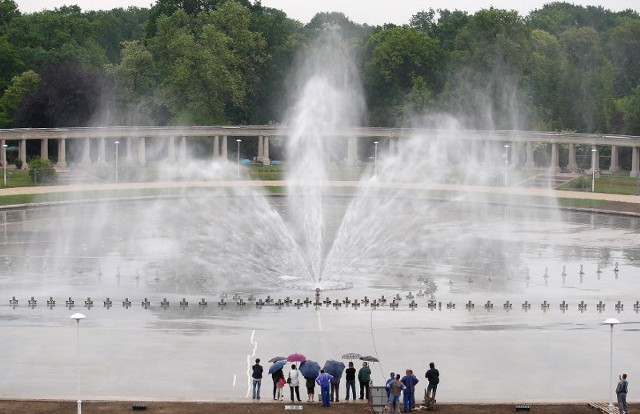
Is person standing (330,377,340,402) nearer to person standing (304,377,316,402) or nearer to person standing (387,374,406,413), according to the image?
person standing (304,377,316,402)

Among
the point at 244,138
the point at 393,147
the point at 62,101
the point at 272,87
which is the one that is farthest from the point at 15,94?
the point at 393,147

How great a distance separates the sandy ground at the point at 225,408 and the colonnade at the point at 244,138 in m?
114

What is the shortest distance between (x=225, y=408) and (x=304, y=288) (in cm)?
2891

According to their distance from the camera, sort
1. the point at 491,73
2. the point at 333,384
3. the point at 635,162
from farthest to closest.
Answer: the point at 491,73
the point at 635,162
the point at 333,384

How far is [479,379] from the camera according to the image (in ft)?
195

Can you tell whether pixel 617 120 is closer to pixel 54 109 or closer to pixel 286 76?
pixel 286 76

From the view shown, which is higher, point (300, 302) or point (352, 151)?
point (352, 151)

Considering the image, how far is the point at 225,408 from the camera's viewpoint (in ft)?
176

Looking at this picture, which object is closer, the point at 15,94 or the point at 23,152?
the point at 23,152

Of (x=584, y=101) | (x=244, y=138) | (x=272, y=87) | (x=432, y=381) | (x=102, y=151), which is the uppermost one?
(x=272, y=87)

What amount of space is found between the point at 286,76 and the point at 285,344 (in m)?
129

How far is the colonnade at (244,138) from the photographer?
555 ft

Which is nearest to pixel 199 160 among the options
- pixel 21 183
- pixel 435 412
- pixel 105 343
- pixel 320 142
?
pixel 320 142

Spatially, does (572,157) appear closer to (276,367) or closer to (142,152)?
(142,152)
